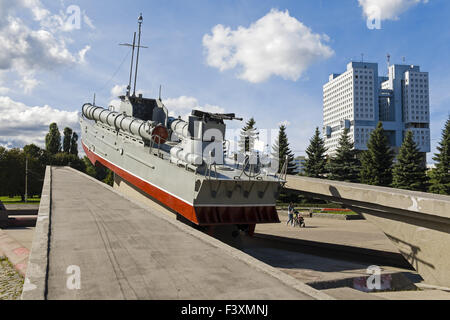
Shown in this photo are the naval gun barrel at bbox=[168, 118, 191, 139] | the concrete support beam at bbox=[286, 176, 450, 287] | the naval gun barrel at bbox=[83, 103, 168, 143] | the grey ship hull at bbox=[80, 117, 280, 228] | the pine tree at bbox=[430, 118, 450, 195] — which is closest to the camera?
the concrete support beam at bbox=[286, 176, 450, 287]

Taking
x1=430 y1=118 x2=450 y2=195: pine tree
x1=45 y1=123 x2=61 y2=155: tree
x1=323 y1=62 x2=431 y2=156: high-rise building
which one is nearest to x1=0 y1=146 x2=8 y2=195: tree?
x1=45 y1=123 x2=61 y2=155: tree

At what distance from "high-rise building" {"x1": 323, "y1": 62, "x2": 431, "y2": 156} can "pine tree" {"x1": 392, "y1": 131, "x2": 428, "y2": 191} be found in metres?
93.5

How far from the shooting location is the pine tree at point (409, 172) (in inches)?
1361

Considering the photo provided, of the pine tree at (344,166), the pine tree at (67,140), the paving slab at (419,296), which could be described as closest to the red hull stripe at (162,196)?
the paving slab at (419,296)

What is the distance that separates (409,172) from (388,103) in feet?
368

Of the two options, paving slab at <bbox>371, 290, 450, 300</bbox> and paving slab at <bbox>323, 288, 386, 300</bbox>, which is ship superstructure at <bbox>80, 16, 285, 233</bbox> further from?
paving slab at <bbox>323, 288, 386, 300</bbox>

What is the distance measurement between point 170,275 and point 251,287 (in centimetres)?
125

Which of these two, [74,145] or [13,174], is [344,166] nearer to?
[13,174]

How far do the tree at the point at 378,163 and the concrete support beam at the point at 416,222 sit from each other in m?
27.8

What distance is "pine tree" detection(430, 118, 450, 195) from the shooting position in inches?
1306

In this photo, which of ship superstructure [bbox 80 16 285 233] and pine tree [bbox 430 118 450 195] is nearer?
ship superstructure [bbox 80 16 285 233]
